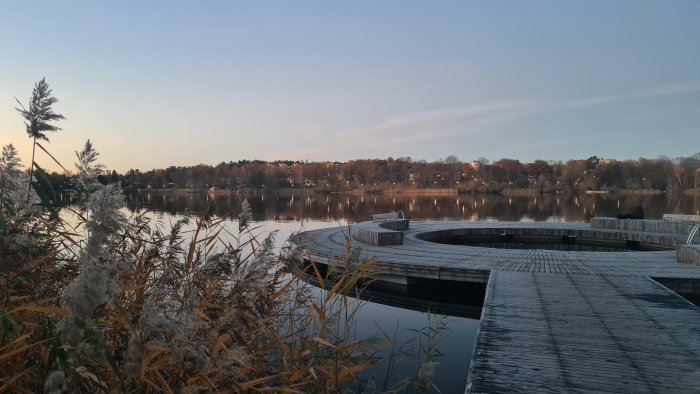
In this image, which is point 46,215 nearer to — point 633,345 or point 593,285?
point 633,345

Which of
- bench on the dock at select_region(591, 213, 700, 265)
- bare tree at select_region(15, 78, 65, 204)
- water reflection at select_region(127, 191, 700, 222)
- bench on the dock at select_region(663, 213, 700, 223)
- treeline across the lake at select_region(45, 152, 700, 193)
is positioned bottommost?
water reflection at select_region(127, 191, 700, 222)

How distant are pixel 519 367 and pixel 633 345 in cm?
151

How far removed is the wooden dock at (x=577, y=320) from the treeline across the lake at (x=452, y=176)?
82447 mm

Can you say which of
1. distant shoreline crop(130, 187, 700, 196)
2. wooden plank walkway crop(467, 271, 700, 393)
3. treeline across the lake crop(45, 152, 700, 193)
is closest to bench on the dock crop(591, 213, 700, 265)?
wooden plank walkway crop(467, 271, 700, 393)

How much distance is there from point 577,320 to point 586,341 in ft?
2.82

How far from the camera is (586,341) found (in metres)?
4.75

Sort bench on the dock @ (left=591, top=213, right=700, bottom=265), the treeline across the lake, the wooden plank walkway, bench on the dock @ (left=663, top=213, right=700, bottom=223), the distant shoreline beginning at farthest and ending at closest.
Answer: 1. the treeline across the lake
2. the distant shoreline
3. bench on the dock @ (left=663, top=213, right=700, bottom=223)
4. bench on the dock @ (left=591, top=213, right=700, bottom=265)
5. the wooden plank walkway

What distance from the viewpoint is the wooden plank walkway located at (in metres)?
3.74

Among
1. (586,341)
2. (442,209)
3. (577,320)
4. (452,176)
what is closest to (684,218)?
(577,320)

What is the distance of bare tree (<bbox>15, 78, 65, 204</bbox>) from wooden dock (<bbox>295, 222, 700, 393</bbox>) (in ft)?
4.69

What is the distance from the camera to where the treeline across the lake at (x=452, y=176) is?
94.2m

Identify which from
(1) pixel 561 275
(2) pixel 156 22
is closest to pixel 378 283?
(1) pixel 561 275

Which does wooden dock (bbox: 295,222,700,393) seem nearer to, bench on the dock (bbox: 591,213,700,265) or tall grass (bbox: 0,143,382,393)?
tall grass (bbox: 0,143,382,393)

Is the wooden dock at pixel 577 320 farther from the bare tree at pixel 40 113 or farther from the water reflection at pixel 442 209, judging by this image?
the water reflection at pixel 442 209
